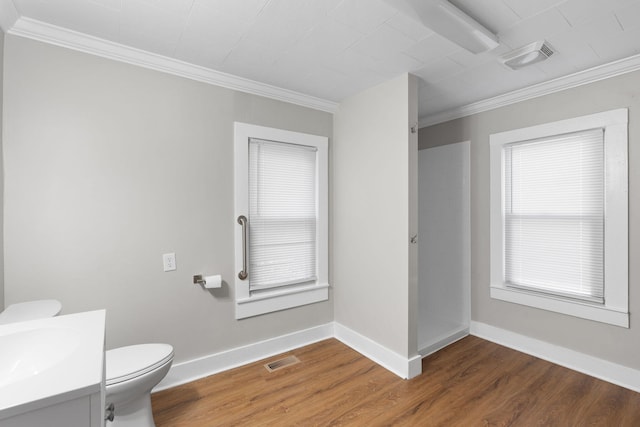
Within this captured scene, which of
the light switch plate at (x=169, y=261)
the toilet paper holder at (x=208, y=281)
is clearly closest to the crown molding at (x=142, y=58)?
the light switch plate at (x=169, y=261)

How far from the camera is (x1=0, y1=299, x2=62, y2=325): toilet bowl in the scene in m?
1.41

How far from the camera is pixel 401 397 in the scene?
2008mm

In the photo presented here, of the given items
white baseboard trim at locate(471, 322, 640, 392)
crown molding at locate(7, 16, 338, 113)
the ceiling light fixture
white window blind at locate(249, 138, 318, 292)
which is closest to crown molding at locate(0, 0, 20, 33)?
crown molding at locate(7, 16, 338, 113)

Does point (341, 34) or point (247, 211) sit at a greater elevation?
point (341, 34)

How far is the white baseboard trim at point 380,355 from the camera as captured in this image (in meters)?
2.25

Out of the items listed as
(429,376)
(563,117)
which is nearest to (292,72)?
(563,117)

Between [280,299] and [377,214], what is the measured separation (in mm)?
1146

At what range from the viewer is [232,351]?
7.76ft

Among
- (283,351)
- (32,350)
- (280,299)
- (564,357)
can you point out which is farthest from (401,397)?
(32,350)

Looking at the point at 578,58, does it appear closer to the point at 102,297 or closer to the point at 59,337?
the point at 59,337

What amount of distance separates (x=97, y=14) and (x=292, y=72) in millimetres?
1205

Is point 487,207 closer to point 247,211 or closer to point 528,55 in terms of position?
point 528,55

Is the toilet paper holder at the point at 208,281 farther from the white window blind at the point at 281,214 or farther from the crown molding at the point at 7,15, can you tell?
the crown molding at the point at 7,15

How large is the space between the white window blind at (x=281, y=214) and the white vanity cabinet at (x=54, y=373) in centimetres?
141
